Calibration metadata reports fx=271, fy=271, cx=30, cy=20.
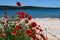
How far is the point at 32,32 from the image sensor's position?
508cm

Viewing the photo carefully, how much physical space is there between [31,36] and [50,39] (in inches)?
125

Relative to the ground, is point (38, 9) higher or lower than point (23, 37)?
lower

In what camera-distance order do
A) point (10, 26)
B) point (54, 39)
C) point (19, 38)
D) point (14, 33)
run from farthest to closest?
point (54, 39) → point (10, 26) → point (19, 38) → point (14, 33)

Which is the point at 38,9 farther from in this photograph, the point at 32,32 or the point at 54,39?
the point at 32,32

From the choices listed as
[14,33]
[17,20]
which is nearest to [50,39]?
[17,20]

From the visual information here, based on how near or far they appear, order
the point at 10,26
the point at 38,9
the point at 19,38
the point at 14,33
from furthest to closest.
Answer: the point at 38,9, the point at 10,26, the point at 19,38, the point at 14,33

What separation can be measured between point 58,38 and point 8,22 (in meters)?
3.07

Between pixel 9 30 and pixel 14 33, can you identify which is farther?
pixel 9 30

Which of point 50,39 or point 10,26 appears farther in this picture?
point 50,39

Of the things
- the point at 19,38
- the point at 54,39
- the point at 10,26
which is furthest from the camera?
the point at 54,39

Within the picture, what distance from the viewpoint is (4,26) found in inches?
204

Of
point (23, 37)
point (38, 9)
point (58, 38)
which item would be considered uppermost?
point (23, 37)

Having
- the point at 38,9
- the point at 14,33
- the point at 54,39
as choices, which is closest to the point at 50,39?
the point at 54,39

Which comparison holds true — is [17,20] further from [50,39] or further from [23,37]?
[50,39]
